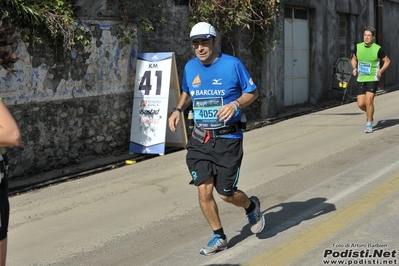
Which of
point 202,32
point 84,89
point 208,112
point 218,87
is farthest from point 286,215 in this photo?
point 84,89

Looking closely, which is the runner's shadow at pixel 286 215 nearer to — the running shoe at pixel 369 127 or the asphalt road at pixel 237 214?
the asphalt road at pixel 237 214

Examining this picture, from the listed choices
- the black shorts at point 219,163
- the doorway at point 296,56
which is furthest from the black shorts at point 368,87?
the black shorts at point 219,163

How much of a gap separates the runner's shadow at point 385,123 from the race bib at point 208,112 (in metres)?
7.90

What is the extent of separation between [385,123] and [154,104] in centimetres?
501

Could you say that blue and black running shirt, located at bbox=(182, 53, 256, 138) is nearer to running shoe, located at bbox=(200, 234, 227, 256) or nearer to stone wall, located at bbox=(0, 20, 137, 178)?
running shoe, located at bbox=(200, 234, 227, 256)

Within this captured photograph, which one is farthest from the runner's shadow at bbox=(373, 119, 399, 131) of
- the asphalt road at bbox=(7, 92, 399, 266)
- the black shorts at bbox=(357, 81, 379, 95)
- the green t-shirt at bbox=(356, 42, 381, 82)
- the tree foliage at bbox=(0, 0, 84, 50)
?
the tree foliage at bbox=(0, 0, 84, 50)

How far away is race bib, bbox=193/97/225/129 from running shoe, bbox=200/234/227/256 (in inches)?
36.5

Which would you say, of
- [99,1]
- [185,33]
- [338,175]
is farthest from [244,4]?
[338,175]

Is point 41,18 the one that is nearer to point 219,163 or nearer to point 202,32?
point 202,32

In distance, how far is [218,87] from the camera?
588 cm

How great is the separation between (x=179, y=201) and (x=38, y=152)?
10.5ft

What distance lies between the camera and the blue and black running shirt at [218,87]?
586 centimetres

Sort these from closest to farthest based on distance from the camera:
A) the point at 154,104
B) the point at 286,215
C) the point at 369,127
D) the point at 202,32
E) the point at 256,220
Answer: the point at 202,32 < the point at 256,220 < the point at 286,215 < the point at 154,104 < the point at 369,127

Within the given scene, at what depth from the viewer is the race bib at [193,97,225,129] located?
5.87 metres
